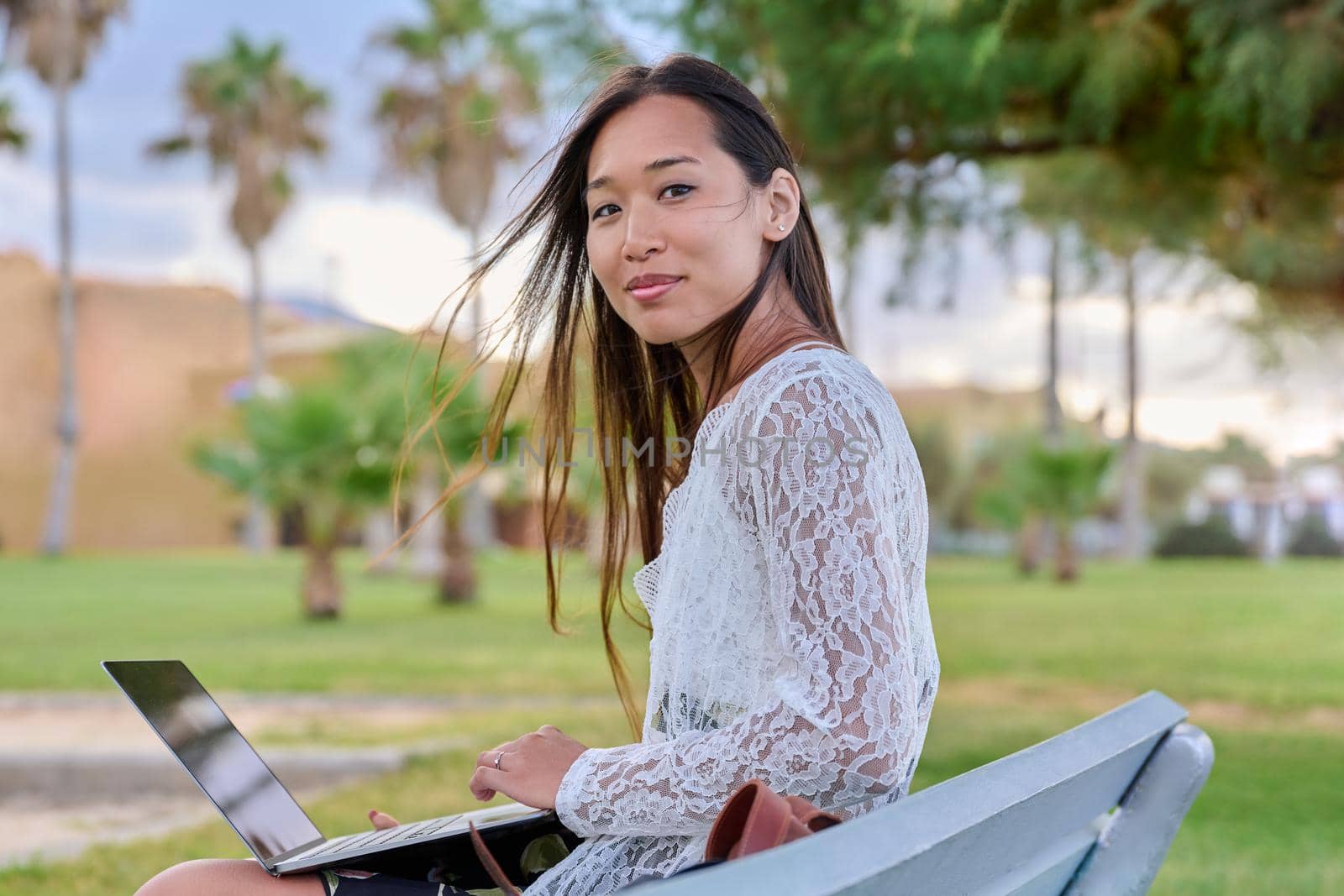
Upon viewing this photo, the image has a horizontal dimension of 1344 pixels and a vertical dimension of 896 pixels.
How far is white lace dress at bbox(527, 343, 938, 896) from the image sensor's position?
4.12 feet

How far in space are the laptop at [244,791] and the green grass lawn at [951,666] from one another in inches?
28.0

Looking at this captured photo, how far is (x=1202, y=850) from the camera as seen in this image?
553 cm

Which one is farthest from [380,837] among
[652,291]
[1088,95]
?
[1088,95]

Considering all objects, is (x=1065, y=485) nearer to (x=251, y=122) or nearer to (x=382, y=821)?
(x=251, y=122)

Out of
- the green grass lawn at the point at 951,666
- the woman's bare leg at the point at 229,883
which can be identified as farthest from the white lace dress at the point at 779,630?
the green grass lawn at the point at 951,666

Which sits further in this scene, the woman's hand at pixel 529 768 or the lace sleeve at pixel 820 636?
the woman's hand at pixel 529 768

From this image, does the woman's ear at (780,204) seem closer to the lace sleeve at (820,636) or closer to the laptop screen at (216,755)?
the lace sleeve at (820,636)

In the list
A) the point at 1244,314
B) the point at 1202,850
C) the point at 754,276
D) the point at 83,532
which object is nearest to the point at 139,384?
the point at 83,532

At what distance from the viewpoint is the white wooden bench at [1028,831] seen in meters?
0.86

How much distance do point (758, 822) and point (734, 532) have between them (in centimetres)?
39

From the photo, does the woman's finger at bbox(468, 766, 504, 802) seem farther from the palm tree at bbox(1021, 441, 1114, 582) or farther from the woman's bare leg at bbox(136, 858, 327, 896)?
the palm tree at bbox(1021, 441, 1114, 582)

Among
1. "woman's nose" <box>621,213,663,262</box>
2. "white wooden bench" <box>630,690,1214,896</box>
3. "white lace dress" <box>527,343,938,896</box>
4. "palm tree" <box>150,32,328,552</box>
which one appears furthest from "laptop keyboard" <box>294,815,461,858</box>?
"palm tree" <box>150,32,328,552</box>

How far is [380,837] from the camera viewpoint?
1538 millimetres

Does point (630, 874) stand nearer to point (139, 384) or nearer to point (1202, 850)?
point (1202, 850)
